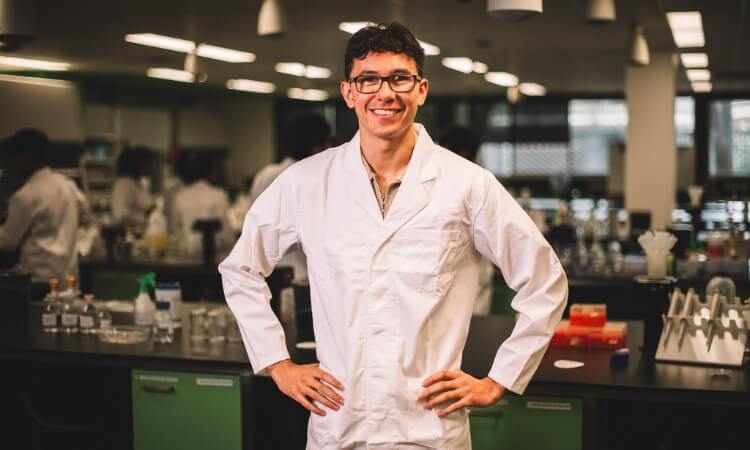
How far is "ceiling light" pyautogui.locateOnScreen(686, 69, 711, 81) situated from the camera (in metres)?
11.4

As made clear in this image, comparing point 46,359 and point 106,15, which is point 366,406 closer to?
point 46,359

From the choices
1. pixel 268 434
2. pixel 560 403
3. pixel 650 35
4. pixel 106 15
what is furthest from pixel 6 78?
pixel 560 403

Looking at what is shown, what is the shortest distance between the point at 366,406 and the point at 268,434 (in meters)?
1.13

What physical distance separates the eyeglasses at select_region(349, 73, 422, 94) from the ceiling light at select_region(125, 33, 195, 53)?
673 centimetres

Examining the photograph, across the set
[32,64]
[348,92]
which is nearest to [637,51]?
[348,92]

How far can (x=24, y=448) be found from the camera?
12.7 feet

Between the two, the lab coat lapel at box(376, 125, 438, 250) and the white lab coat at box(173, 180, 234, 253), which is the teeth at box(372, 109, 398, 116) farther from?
the white lab coat at box(173, 180, 234, 253)

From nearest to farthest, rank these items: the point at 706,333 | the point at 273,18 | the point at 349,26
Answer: the point at 706,333 → the point at 273,18 → the point at 349,26

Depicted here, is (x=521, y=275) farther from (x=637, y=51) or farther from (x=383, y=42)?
(x=637, y=51)

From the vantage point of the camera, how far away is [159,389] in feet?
10.5

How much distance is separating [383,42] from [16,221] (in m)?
3.61

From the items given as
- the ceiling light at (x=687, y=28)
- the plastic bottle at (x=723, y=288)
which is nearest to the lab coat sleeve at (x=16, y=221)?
the plastic bottle at (x=723, y=288)

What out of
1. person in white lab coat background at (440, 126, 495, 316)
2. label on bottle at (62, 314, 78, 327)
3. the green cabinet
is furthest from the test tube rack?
label on bottle at (62, 314, 78, 327)

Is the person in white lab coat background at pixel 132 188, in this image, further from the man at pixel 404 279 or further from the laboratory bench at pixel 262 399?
the man at pixel 404 279
